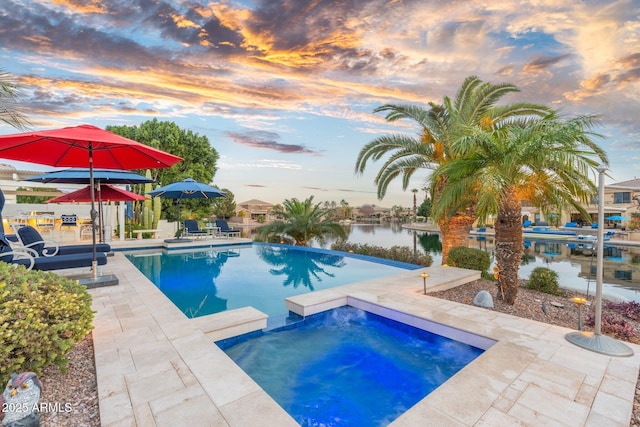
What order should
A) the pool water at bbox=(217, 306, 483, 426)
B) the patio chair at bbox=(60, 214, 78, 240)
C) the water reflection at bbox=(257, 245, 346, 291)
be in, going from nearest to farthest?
the pool water at bbox=(217, 306, 483, 426) → the water reflection at bbox=(257, 245, 346, 291) → the patio chair at bbox=(60, 214, 78, 240)

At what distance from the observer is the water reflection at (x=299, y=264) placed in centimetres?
886

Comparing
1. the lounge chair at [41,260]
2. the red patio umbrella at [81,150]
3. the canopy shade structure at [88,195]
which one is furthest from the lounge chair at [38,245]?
the canopy shade structure at [88,195]

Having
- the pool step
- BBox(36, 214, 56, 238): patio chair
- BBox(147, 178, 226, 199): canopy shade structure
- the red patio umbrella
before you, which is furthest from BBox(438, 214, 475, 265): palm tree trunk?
BBox(36, 214, 56, 238): patio chair

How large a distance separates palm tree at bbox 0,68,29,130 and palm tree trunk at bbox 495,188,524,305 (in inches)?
393

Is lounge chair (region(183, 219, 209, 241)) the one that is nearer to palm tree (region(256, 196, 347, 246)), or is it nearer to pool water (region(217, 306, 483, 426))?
palm tree (region(256, 196, 347, 246))

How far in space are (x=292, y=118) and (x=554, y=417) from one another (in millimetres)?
16122

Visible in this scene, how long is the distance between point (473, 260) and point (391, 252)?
3686mm

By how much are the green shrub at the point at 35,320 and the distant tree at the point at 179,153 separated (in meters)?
22.1

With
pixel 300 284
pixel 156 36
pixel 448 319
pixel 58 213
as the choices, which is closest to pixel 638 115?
pixel 448 319

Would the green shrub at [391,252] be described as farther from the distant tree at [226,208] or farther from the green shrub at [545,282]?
the distant tree at [226,208]

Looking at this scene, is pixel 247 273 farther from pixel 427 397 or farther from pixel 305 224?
pixel 427 397

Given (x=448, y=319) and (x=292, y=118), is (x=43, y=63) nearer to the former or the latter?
(x=292, y=118)

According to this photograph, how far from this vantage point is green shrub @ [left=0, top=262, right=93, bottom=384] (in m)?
2.23

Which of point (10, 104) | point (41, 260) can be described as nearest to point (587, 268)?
point (41, 260)
